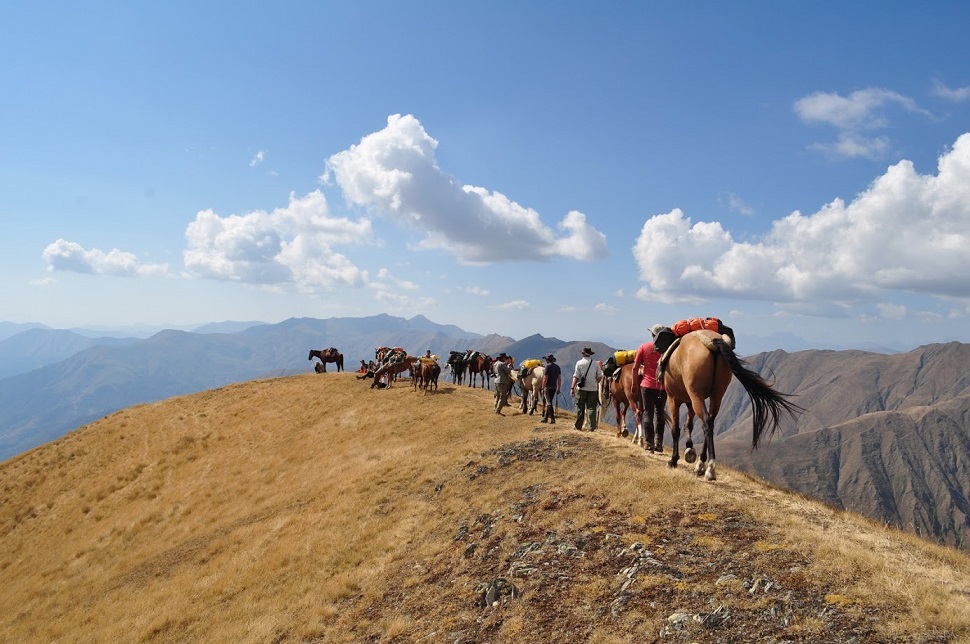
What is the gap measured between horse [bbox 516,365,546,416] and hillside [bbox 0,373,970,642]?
4.51ft

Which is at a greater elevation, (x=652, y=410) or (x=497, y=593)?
(x=652, y=410)

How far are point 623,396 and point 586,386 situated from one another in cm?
167

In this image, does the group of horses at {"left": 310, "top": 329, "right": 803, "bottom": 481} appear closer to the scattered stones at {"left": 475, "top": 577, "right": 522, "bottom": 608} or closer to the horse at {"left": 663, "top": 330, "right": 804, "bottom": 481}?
the horse at {"left": 663, "top": 330, "right": 804, "bottom": 481}

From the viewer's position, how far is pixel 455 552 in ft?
41.7

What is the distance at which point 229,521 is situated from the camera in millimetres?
23453

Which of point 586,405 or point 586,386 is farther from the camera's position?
point 586,405

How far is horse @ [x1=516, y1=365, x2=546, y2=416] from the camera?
26.5m

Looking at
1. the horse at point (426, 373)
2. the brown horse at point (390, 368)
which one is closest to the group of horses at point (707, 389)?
the horse at point (426, 373)

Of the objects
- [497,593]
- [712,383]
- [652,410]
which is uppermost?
[712,383]

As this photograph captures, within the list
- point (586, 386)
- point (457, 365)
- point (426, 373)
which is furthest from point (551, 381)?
point (457, 365)

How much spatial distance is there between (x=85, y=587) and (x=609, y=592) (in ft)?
81.2

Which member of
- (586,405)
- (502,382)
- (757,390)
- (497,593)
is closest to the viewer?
(497,593)

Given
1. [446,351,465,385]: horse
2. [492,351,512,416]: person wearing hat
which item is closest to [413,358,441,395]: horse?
[446,351,465,385]: horse

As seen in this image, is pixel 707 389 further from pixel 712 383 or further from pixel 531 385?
pixel 531 385
